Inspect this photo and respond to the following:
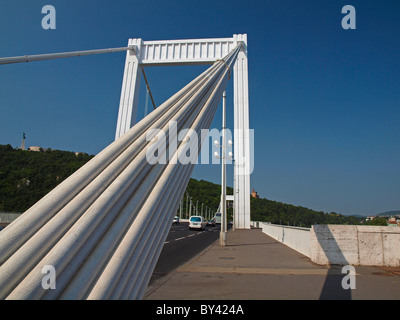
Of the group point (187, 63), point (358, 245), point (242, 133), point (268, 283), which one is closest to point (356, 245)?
point (358, 245)

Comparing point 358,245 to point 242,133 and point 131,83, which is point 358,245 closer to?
point 242,133

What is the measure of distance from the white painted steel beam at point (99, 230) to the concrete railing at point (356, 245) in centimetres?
639

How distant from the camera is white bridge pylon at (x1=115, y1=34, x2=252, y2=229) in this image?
38.7 ft

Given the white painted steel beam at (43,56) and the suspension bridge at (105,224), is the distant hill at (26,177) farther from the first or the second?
the suspension bridge at (105,224)

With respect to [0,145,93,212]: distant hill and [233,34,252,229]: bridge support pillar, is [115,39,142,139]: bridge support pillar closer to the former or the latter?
[233,34,252,229]: bridge support pillar

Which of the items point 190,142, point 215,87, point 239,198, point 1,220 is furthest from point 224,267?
point 1,220

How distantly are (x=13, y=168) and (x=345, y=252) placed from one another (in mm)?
50791

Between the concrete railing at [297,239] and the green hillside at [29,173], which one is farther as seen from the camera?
the green hillside at [29,173]

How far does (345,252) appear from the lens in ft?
23.2

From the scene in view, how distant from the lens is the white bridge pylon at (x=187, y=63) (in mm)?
11789

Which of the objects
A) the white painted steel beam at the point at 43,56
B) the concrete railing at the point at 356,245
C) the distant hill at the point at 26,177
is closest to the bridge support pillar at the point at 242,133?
the concrete railing at the point at 356,245

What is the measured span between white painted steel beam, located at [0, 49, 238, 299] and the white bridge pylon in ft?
33.5

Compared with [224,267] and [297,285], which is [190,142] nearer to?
[297,285]

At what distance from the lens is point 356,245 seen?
707 cm
